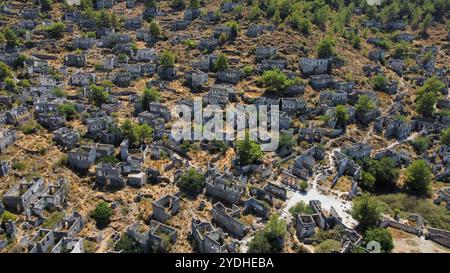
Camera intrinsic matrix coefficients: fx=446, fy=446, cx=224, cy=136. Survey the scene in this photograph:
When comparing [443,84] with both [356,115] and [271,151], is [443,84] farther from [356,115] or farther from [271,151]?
[271,151]

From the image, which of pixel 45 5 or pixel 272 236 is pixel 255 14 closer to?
pixel 45 5

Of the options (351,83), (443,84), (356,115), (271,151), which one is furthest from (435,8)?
(271,151)

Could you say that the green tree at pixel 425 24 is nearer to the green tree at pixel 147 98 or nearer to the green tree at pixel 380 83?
the green tree at pixel 380 83

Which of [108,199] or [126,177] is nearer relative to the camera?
[108,199]

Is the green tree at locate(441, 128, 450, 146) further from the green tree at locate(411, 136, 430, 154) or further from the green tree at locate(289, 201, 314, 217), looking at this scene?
the green tree at locate(289, 201, 314, 217)

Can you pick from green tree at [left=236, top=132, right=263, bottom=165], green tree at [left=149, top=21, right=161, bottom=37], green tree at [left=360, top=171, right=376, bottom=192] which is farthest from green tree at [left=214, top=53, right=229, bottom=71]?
green tree at [left=360, top=171, right=376, bottom=192]
